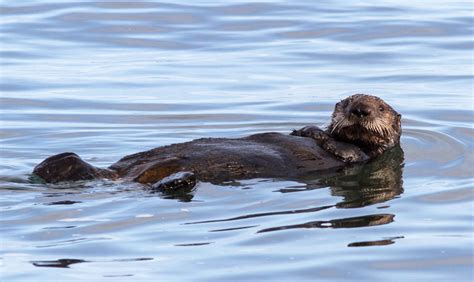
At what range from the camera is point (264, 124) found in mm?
11242

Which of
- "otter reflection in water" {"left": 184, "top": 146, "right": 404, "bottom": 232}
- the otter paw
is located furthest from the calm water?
the otter paw

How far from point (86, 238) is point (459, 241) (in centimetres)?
218

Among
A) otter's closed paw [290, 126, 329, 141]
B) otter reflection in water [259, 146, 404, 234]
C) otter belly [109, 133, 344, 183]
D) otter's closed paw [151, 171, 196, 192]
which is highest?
otter's closed paw [290, 126, 329, 141]

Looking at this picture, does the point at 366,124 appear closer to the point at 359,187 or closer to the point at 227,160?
the point at 359,187

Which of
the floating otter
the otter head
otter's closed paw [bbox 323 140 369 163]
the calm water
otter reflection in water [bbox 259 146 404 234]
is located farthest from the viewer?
the otter head

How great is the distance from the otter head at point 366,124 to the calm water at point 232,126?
0.20 metres

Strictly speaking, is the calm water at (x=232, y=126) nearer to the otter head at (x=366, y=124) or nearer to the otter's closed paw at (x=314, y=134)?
the otter head at (x=366, y=124)

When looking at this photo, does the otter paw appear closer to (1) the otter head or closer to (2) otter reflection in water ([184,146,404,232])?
(2) otter reflection in water ([184,146,404,232])

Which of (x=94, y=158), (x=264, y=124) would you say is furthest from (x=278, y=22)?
(x=94, y=158)

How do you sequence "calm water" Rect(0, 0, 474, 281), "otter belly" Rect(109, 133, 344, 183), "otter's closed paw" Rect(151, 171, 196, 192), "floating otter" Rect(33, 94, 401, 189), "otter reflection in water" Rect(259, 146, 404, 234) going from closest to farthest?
1. "calm water" Rect(0, 0, 474, 281)
2. "otter reflection in water" Rect(259, 146, 404, 234)
3. "otter's closed paw" Rect(151, 171, 196, 192)
4. "floating otter" Rect(33, 94, 401, 189)
5. "otter belly" Rect(109, 133, 344, 183)

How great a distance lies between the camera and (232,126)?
1118 cm

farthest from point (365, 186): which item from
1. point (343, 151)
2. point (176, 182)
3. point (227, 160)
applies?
point (176, 182)

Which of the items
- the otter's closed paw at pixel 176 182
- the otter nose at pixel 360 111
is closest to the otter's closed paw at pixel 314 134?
the otter nose at pixel 360 111

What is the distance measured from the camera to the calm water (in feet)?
22.6
